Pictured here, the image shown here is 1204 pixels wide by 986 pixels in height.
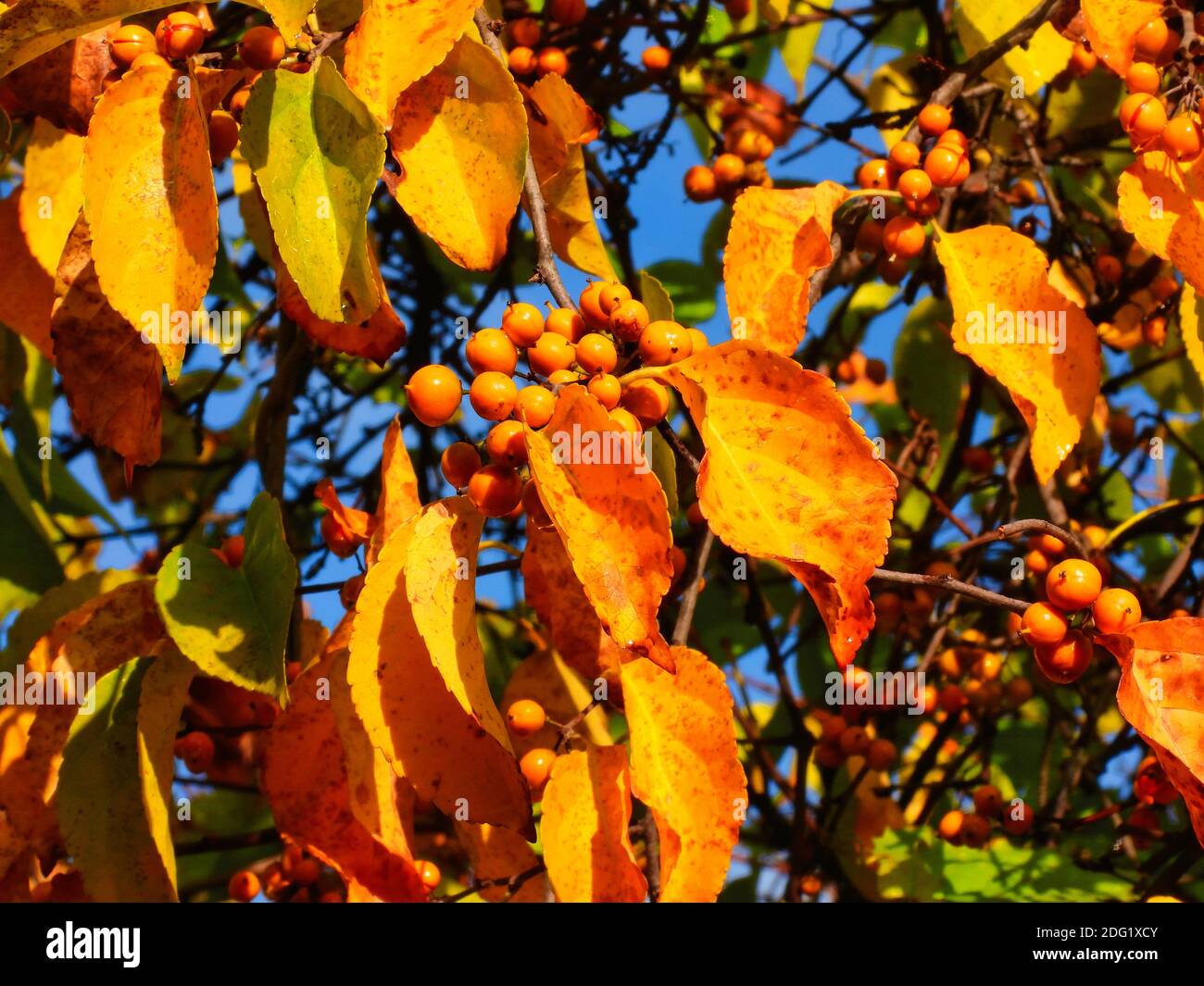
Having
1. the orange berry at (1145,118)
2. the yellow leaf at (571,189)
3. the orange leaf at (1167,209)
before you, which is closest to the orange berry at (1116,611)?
the orange leaf at (1167,209)

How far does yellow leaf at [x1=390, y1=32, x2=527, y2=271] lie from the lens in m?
1.28

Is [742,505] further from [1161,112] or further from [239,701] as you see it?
[239,701]

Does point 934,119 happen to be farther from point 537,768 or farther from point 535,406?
point 537,768

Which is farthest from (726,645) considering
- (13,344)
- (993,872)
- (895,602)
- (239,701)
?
(13,344)

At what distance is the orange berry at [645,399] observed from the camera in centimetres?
A: 120

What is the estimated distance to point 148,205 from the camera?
1211 mm

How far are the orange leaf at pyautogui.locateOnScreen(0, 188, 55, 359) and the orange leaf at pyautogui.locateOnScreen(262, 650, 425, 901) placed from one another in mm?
575

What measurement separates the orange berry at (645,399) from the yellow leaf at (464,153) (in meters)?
0.21

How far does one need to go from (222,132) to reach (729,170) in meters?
1.04

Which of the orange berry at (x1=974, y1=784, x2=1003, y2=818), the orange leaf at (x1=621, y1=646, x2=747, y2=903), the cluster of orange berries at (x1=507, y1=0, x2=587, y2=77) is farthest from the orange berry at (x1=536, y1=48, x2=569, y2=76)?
the orange berry at (x1=974, y1=784, x2=1003, y2=818)

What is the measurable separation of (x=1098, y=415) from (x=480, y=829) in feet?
5.11

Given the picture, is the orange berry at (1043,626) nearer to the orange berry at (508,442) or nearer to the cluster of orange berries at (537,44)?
the orange berry at (508,442)

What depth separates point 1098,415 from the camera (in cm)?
252

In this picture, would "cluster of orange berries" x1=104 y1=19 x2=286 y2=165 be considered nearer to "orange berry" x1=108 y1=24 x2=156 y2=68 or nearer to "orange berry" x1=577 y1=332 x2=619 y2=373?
"orange berry" x1=108 y1=24 x2=156 y2=68
